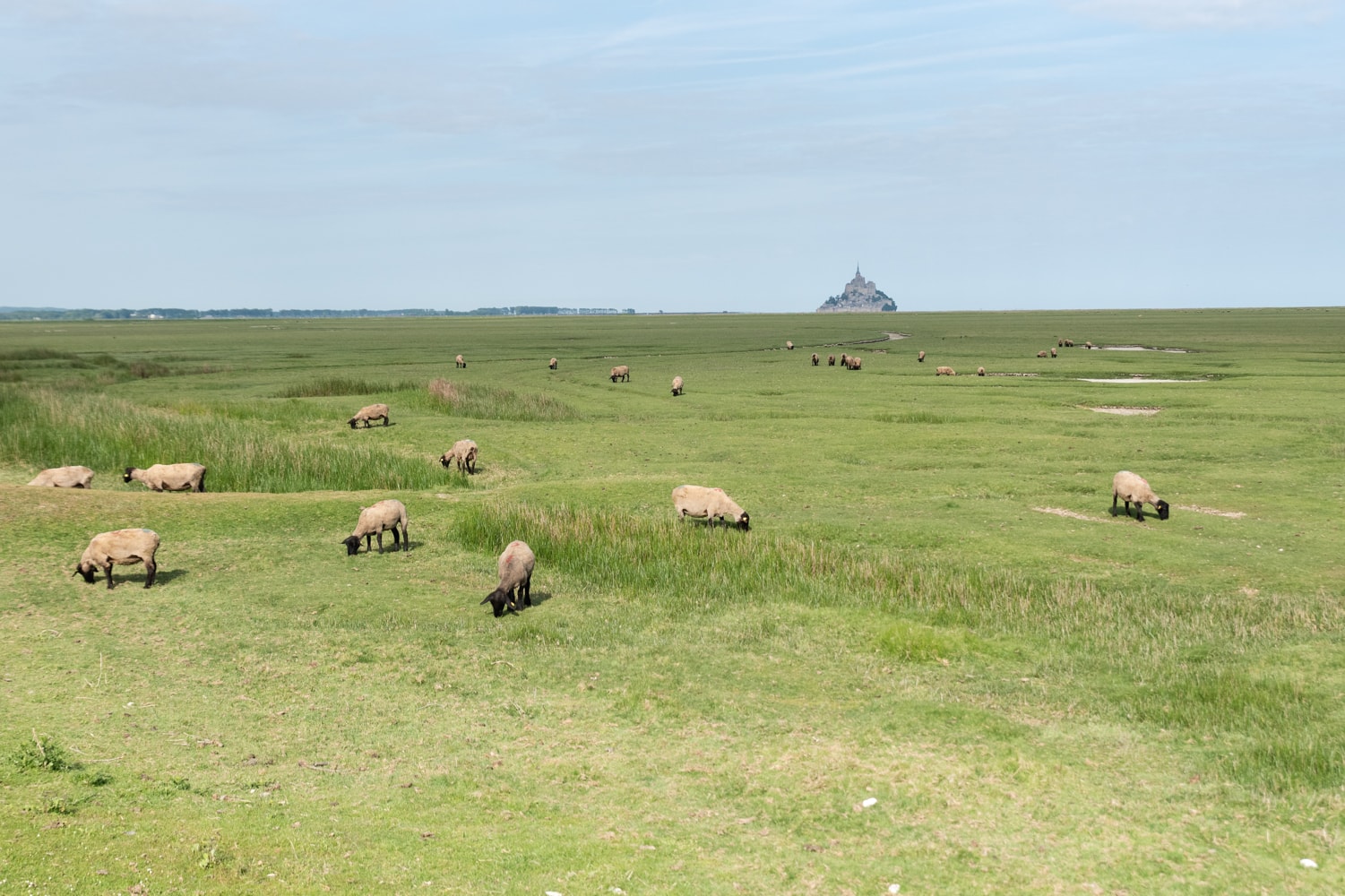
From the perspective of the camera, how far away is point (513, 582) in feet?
55.5

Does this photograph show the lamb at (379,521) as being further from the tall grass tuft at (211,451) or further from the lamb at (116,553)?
the tall grass tuft at (211,451)

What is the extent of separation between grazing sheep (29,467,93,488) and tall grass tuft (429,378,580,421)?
15.5 m

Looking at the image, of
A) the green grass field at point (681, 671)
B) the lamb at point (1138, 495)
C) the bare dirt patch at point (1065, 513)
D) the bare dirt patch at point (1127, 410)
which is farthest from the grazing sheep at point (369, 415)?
the bare dirt patch at point (1127, 410)

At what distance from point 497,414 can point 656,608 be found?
2435 cm

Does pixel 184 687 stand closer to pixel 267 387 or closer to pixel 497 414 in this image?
pixel 497 414

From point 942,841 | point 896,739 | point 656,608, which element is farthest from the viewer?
point 656,608

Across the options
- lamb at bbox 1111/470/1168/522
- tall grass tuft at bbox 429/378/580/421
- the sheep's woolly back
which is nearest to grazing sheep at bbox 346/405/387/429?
tall grass tuft at bbox 429/378/580/421

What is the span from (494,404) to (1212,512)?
2739 centimetres

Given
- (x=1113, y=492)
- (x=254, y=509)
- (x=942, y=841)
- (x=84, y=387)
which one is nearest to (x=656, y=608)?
(x=942, y=841)

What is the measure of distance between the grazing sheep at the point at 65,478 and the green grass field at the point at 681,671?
43.3 inches

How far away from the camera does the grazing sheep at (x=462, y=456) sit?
29.0 m

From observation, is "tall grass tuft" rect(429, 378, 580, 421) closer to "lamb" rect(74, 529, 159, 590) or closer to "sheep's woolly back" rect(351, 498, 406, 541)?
"sheep's woolly back" rect(351, 498, 406, 541)

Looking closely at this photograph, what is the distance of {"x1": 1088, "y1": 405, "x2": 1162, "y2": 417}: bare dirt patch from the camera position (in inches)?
1561

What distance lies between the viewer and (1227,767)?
1092cm
